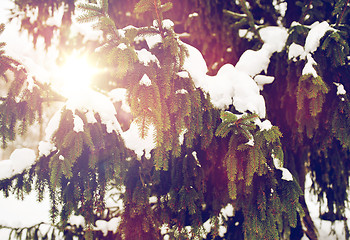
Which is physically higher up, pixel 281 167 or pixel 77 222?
pixel 281 167

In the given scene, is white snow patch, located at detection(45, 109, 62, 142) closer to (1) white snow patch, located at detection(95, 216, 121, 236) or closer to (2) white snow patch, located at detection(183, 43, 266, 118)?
(2) white snow patch, located at detection(183, 43, 266, 118)

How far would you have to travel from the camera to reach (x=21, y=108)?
1975 mm

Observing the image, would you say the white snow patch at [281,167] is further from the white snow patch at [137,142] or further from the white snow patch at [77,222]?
the white snow patch at [77,222]

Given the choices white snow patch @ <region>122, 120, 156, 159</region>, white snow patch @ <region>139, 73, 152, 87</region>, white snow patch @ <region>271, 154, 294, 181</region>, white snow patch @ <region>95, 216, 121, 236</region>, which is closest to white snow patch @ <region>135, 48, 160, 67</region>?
white snow patch @ <region>139, 73, 152, 87</region>

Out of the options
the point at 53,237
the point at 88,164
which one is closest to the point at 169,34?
the point at 88,164

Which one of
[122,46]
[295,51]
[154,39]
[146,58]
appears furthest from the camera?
[295,51]

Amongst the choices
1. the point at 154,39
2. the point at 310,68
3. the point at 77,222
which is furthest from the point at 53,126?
the point at 310,68

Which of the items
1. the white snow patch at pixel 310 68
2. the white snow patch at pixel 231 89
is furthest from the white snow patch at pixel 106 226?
the white snow patch at pixel 310 68

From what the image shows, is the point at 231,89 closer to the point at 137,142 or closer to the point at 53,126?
the point at 137,142

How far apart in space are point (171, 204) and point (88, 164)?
2.43ft

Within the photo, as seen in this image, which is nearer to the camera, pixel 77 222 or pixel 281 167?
pixel 281 167

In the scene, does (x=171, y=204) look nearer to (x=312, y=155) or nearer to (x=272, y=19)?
(x=312, y=155)

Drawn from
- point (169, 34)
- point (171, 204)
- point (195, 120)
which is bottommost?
point (171, 204)

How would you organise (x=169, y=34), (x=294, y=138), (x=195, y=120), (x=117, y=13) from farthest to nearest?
1. (x=117, y=13)
2. (x=294, y=138)
3. (x=195, y=120)
4. (x=169, y=34)
